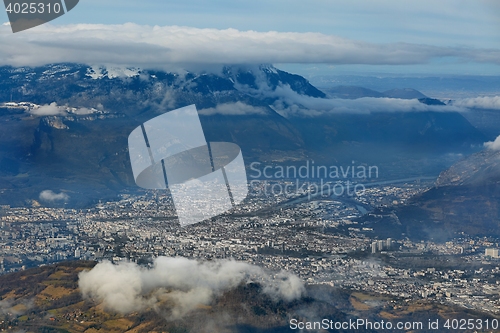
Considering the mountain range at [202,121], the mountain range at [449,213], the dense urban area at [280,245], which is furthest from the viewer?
the mountain range at [202,121]

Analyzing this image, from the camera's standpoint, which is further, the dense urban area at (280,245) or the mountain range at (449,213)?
the mountain range at (449,213)

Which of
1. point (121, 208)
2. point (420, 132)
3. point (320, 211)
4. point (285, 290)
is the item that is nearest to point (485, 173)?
point (320, 211)

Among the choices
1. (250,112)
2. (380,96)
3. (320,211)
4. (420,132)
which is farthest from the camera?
(380,96)

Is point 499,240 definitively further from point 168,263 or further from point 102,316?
point 102,316

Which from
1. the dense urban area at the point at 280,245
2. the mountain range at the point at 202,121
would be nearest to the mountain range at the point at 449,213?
the dense urban area at the point at 280,245

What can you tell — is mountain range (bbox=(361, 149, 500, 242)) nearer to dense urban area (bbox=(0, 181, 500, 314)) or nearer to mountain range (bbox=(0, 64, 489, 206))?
dense urban area (bbox=(0, 181, 500, 314))

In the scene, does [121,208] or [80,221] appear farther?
[121,208]

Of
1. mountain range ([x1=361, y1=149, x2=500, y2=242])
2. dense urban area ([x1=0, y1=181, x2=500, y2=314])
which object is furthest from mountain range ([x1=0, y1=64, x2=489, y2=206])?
mountain range ([x1=361, y1=149, x2=500, y2=242])

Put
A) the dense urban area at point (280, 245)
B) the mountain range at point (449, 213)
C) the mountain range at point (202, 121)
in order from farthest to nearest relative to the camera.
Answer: the mountain range at point (202, 121)
the mountain range at point (449, 213)
the dense urban area at point (280, 245)

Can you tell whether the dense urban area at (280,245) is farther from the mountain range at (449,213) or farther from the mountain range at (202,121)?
the mountain range at (202,121)

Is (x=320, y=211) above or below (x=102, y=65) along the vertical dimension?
below

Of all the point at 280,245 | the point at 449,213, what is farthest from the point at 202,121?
the point at 280,245
